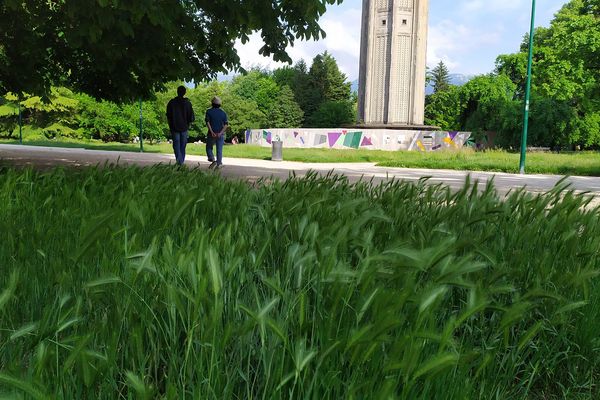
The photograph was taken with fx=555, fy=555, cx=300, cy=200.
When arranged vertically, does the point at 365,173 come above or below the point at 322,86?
below

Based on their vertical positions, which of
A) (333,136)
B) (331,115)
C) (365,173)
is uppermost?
(331,115)

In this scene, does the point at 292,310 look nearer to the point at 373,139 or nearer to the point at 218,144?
the point at 218,144

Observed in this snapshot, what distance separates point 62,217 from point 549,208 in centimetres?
256

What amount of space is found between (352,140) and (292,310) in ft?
153

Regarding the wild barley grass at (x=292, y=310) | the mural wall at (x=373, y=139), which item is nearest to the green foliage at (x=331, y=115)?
the mural wall at (x=373, y=139)

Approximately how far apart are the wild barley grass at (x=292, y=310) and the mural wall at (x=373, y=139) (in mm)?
44447

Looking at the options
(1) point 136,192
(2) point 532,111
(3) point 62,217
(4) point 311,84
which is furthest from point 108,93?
(4) point 311,84

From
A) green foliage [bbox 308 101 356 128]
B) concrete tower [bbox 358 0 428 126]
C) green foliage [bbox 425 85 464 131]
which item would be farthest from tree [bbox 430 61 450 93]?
concrete tower [bbox 358 0 428 126]

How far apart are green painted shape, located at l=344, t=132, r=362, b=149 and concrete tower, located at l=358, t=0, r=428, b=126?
16.5 ft

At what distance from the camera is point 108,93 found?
10242 mm

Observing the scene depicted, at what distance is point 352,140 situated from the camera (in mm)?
47375

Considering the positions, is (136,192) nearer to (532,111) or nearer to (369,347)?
(369,347)

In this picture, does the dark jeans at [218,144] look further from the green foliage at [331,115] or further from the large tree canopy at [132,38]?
the green foliage at [331,115]

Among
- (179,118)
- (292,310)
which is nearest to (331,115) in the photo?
(179,118)
